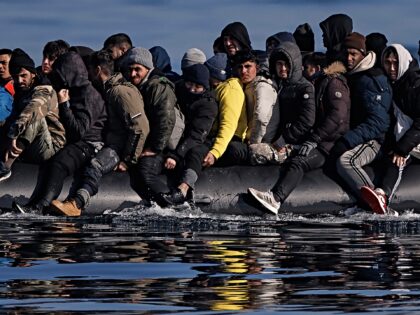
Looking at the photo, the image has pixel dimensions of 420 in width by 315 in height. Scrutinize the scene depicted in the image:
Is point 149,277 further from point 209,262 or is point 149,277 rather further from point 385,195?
point 385,195

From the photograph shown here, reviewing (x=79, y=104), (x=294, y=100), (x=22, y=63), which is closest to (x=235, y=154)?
(x=294, y=100)

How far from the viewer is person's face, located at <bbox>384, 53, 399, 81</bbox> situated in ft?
64.2

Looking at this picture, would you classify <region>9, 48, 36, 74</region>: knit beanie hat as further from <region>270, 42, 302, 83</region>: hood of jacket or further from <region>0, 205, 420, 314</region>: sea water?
<region>270, 42, 302, 83</region>: hood of jacket

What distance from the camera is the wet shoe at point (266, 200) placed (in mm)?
19297

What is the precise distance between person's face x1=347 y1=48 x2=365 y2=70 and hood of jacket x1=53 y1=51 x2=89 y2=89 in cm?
358

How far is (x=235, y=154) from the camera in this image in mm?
19719

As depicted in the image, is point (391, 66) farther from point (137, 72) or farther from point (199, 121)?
point (137, 72)

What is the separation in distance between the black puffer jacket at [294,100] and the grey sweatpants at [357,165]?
0.65 m

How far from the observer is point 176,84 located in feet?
67.2

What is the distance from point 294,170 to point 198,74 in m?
1.83

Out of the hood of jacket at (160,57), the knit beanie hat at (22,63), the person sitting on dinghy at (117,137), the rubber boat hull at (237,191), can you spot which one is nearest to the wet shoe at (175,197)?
the rubber boat hull at (237,191)

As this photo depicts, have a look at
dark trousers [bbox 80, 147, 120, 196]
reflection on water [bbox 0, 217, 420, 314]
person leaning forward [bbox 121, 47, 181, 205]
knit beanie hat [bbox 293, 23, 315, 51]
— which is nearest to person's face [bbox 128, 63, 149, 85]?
person leaning forward [bbox 121, 47, 181, 205]

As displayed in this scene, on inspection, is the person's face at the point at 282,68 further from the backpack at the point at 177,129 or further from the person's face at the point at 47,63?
the person's face at the point at 47,63

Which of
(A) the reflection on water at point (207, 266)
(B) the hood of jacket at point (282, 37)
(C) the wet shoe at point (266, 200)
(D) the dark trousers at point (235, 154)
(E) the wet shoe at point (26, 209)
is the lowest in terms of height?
(A) the reflection on water at point (207, 266)
